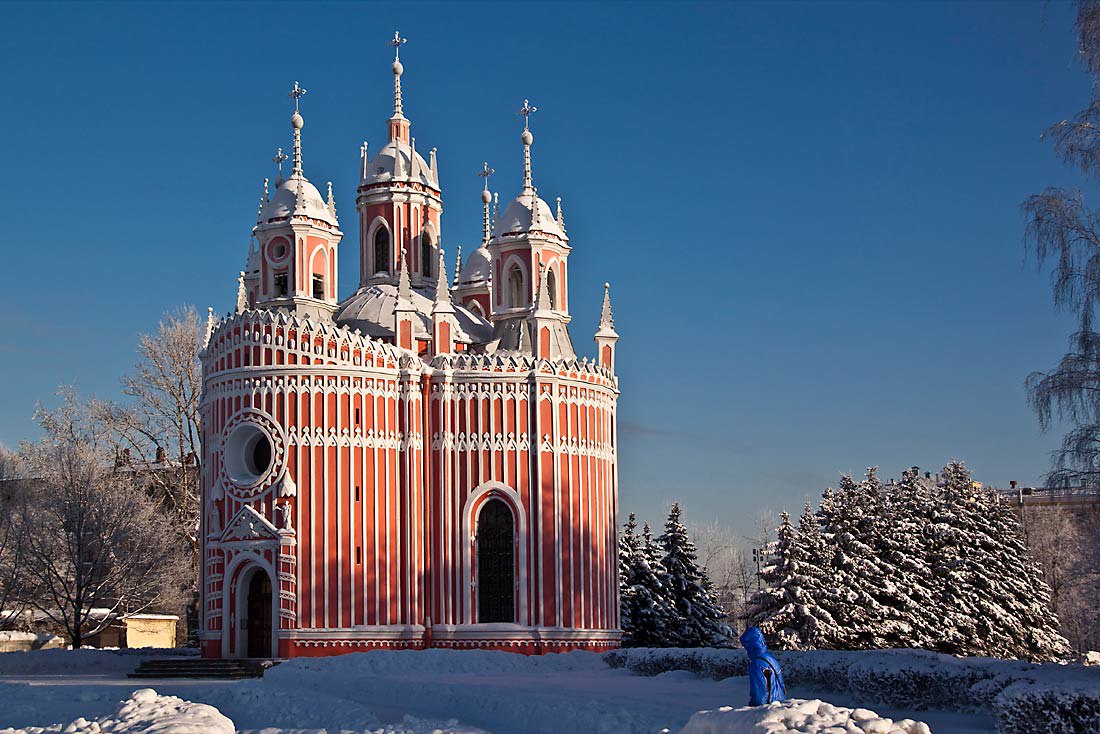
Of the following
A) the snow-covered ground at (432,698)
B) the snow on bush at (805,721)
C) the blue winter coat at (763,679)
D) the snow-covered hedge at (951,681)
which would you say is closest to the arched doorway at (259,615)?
the snow-covered ground at (432,698)

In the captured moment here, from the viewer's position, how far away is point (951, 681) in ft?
67.5

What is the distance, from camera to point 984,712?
1991 cm

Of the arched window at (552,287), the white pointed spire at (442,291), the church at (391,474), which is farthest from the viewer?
the arched window at (552,287)

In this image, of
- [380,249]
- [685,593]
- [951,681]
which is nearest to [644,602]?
[685,593]

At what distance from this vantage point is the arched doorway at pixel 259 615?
3650 cm

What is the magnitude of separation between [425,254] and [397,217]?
1602mm

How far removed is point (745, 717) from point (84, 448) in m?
37.7

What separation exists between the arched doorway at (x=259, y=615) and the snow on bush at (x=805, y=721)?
2489 centimetres

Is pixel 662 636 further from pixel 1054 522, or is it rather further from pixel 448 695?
pixel 448 695

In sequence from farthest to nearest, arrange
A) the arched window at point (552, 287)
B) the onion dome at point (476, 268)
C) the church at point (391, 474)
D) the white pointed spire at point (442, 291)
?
1. the onion dome at point (476, 268)
2. the arched window at point (552, 287)
3. the white pointed spire at point (442, 291)
4. the church at point (391, 474)

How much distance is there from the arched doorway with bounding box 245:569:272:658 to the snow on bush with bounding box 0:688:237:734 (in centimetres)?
1779

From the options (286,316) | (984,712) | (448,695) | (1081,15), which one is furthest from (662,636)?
(1081,15)

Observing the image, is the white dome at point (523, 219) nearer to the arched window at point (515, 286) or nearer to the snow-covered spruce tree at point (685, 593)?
the arched window at point (515, 286)

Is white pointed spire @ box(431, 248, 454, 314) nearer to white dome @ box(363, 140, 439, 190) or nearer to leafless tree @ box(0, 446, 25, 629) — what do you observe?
white dome @ box(363, 140, 439, 190)
